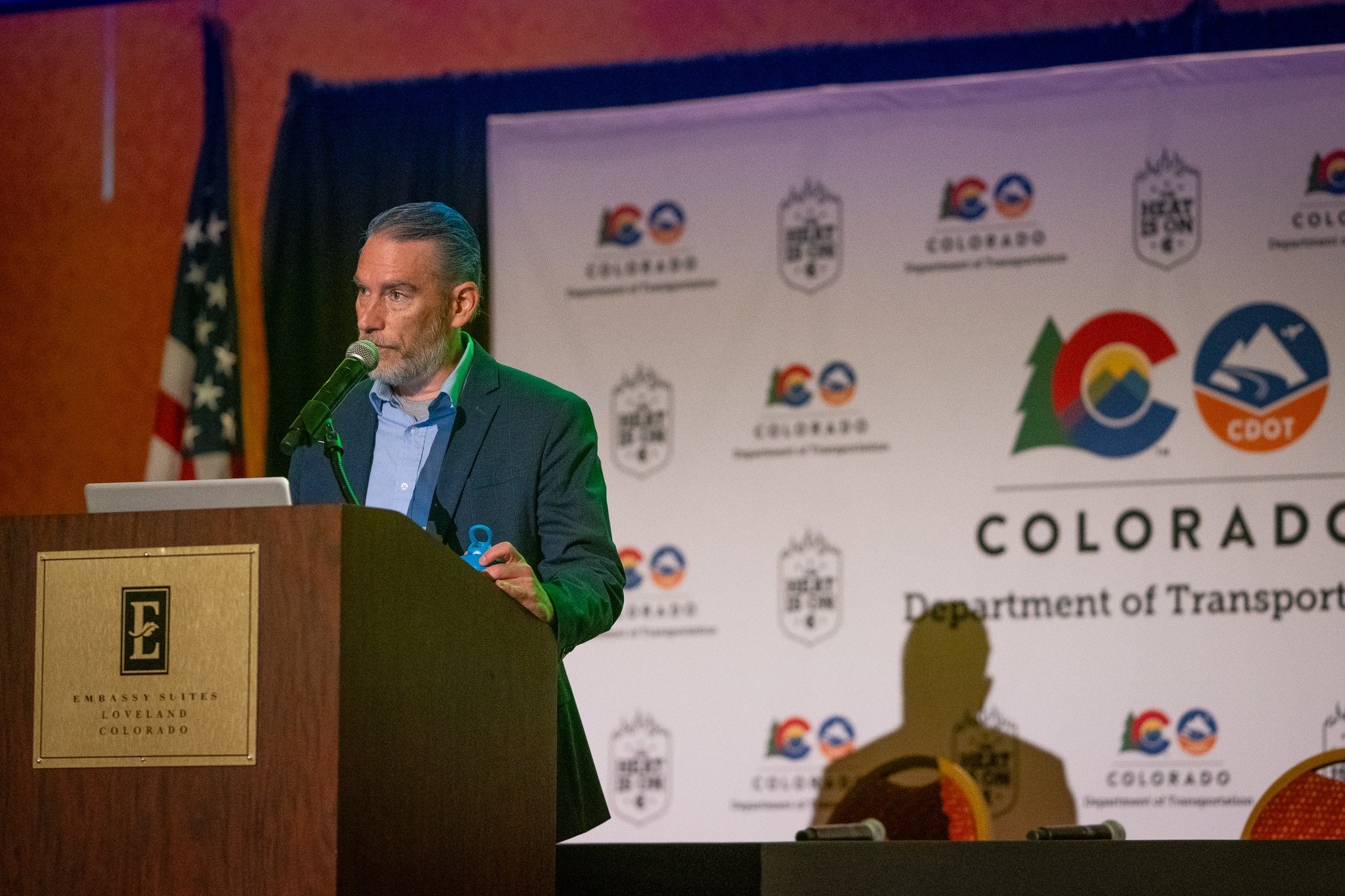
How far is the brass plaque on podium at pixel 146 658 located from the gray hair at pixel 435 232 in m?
1.10

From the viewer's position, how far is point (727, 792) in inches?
193

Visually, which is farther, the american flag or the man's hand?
the american flag

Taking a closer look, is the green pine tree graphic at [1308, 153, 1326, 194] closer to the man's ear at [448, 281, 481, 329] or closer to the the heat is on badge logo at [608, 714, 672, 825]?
the the heat is on badge logo at [608, 714, 672, 825]

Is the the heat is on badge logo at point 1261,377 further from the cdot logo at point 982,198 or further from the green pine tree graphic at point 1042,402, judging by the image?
the cdot logo at point 982,198

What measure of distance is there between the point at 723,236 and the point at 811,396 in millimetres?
591

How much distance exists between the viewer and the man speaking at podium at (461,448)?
233 cm

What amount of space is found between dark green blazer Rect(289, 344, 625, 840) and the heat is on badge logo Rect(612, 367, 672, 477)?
8.53ft

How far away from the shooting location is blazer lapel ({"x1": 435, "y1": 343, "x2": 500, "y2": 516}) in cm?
234

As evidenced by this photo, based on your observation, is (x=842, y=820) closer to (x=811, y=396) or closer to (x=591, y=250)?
(x=811, y=396)

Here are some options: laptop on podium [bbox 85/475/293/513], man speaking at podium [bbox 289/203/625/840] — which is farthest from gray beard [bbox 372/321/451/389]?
laptop on podium [bbox 85/475/293/513]

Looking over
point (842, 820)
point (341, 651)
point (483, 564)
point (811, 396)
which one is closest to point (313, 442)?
point (483, 564)

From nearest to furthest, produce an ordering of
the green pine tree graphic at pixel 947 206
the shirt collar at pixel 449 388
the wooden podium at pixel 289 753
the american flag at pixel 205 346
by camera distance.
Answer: the wooden podium at pixel 289 753 < the shirt collar at pixel 449 388 < the green pine tree graphic at pixel 947 206 < the american flag at pixel 205 346

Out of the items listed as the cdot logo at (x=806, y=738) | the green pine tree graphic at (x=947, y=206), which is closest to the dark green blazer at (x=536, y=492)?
the cdot logo at (x=806, y=738)

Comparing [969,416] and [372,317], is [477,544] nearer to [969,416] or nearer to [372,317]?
[372,317]
